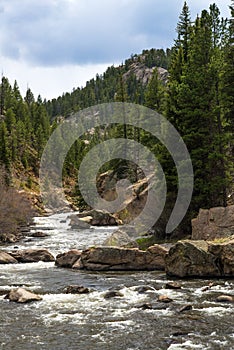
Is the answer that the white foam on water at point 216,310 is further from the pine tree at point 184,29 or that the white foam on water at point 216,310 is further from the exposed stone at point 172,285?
the pine tree at point 184,29

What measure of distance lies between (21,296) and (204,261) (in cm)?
933

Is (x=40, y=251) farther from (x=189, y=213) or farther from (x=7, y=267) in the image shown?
(x=189, y=213)

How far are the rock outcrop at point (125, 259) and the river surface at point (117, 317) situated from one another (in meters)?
1.80

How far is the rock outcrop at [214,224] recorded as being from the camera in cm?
2614

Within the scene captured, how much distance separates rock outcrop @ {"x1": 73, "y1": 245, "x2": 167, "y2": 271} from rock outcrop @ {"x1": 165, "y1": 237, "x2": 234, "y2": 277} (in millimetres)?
2888

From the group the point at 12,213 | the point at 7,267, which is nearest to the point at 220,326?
the point at 7,267

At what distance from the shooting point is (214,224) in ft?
88.7

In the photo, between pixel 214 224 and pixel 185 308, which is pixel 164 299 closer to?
pixel 185 308

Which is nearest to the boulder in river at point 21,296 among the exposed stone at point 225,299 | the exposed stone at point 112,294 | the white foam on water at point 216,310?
the exposed stone at point 112,294

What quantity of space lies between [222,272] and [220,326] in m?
7.75

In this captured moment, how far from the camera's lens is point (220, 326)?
43.8 feet

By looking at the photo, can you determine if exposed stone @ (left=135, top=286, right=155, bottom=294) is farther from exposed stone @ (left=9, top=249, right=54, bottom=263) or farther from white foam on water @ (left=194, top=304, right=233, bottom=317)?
exposed stone @ (left=9, top=249, right=54, bottom=263)

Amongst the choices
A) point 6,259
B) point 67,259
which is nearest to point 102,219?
point 6,259

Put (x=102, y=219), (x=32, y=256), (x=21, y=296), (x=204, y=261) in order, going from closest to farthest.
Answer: (x=21, y=296), (x=204, y=261), (x=32, y=256), (x=102, y=219)
